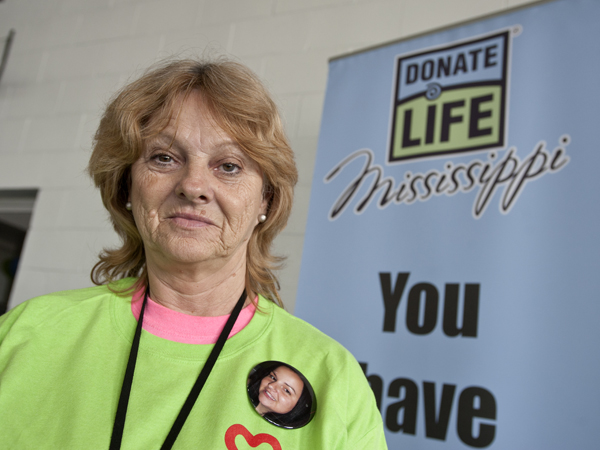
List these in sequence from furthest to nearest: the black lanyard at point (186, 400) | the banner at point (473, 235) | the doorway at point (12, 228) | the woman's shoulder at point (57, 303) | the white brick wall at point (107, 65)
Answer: the doorway at point (12, 228), the white brick wall at point (107, 65), the banner at point (473, 235), the woman's shoulder at point (57, 303), the black lanyard at point (186, 400)

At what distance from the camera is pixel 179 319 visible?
2.89ft

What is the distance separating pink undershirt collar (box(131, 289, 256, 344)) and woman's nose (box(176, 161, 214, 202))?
220mm

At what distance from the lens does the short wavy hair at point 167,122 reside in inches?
35.1

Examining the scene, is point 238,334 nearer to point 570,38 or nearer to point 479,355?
point 479,355

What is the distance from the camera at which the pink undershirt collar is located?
86cm

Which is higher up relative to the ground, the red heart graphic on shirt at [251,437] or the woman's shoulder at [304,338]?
the woman's shoulder at [304,338]

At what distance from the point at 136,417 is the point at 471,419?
735 mm

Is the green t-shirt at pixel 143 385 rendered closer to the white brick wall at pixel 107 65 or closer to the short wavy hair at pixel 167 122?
the short wavy hair at pixel 167 122

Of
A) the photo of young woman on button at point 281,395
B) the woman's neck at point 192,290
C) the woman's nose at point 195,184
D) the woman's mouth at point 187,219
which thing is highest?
the woman's nose at point 195,184

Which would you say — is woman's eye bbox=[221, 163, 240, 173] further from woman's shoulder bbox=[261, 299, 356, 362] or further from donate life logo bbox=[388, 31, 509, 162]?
donate life logo bbox=[388, 31, 509, 162]

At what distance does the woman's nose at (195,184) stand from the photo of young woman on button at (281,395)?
31cm

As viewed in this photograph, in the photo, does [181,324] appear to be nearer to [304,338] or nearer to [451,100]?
[304,338]

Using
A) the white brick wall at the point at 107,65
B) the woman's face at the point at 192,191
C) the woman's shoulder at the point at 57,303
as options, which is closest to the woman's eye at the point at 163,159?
the woman's face at the point at 192,191

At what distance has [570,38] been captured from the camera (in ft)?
3.95
